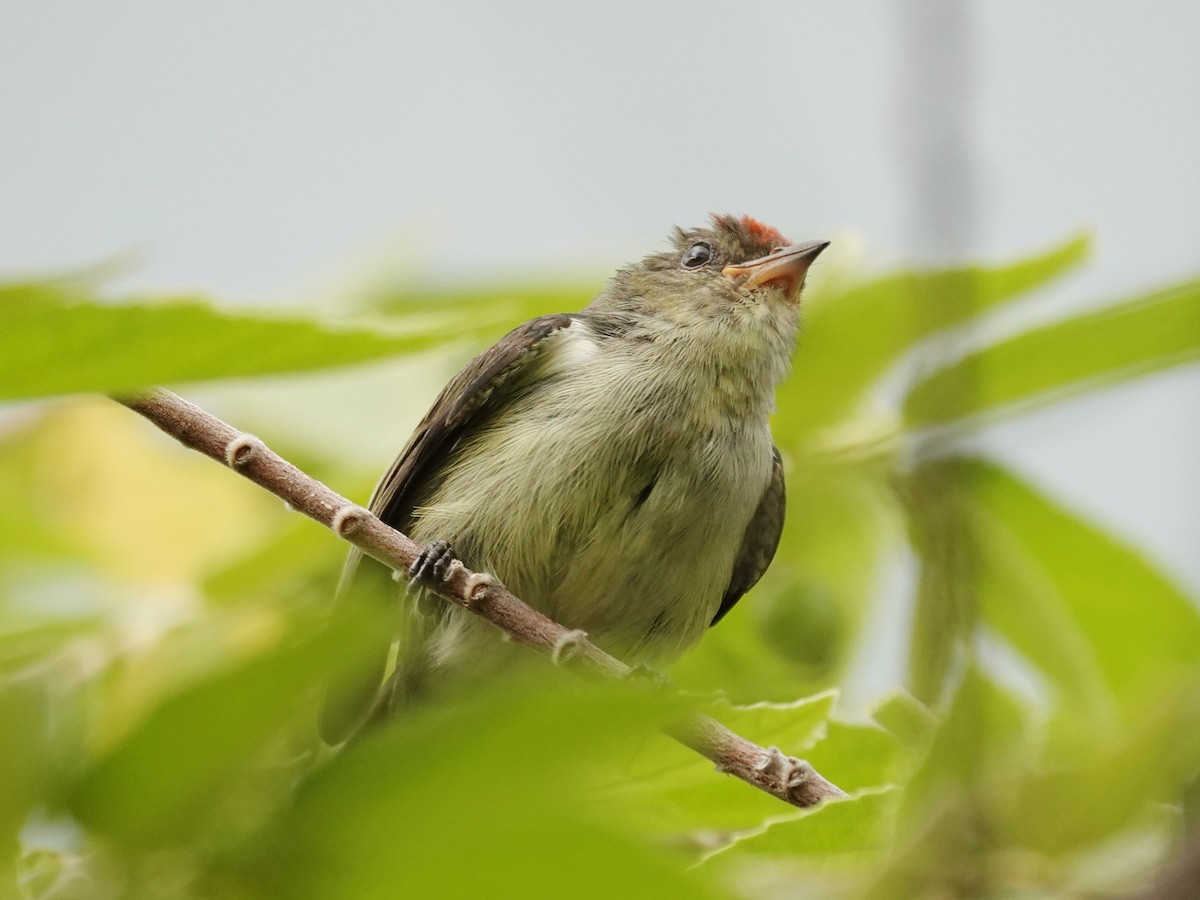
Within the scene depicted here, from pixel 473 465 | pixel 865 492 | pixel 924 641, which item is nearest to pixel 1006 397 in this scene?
pixel 865 492

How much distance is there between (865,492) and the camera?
120 inches

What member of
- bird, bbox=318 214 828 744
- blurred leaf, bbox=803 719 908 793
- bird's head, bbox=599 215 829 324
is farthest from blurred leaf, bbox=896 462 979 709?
bird's head, bbox=599 215 829 324

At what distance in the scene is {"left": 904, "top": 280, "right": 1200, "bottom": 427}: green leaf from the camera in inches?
74.2

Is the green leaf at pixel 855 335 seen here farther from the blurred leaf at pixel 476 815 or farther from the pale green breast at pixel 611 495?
the blurred leaf at pixel 476 815

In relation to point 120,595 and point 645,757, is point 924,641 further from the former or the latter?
point 120,595

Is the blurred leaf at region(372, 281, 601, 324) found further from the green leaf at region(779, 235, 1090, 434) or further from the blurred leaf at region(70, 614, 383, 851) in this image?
the blurred leaf at region(70, 614, 383, 851)

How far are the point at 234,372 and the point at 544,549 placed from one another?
2.12 metres

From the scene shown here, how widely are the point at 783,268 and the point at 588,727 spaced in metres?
3.21

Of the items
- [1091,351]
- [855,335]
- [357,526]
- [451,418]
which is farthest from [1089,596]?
[451,418]

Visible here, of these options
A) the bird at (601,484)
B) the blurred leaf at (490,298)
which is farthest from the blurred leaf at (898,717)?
the bird at (601,484)

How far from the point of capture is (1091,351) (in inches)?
87.0

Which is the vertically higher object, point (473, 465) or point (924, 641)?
point (924, 641)

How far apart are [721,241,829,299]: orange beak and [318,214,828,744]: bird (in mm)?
12

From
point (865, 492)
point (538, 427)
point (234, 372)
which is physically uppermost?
point (234, 372)
